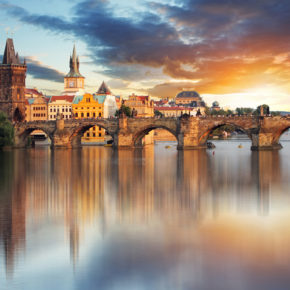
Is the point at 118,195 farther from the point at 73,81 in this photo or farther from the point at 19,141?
the point at 73,81

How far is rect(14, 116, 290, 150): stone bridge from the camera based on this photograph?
66500 mm

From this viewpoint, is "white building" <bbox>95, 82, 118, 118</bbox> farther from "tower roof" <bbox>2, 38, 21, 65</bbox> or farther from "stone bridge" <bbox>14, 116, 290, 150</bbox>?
"stone bridge" <bbox>14, 116, 290, 150</bbox>

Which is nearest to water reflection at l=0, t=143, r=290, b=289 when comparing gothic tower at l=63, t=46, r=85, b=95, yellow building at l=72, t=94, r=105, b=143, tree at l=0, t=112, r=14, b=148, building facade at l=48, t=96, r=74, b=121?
tree at l=0, t=112, r=14, b=148

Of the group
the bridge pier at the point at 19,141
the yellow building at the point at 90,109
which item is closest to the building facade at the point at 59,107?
the yellow building at the point at 90,109

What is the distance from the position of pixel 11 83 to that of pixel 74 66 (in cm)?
4913

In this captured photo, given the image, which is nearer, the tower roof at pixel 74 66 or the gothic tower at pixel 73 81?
the gothic tower at pixel 73 81

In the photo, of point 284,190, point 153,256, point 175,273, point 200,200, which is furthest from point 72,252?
point 284,190

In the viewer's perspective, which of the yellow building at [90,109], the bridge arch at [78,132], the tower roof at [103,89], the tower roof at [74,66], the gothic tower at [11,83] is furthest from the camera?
the tower roof at [74,66]

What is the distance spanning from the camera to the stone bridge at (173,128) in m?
66.5

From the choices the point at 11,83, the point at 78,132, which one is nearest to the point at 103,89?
the point at 11,83

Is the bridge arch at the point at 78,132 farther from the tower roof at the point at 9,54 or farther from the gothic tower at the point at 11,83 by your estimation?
the tower roof at the point at 9,54

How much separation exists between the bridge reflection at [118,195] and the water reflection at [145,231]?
55mm

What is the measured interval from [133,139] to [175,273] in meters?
61.8

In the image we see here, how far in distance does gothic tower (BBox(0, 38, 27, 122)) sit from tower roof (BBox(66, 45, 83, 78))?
147ft
